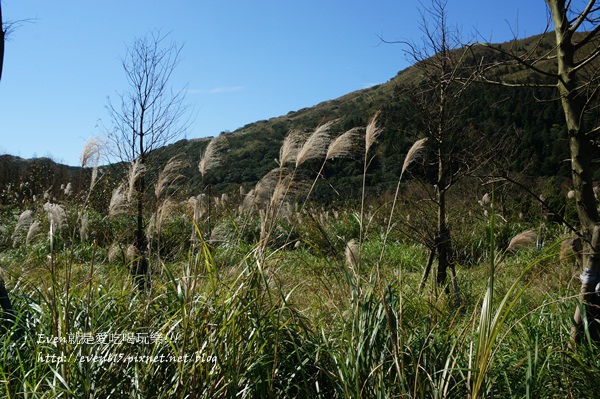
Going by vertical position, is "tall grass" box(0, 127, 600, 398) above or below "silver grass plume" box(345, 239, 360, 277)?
below

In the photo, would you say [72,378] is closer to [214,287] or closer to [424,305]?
[214,287]

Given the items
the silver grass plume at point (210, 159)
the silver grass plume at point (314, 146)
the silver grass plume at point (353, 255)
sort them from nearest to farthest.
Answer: the silver grass plume at point (314, 146) < the silver grass plume at point (353, 255) < the silver grass plume at point (210, 159)

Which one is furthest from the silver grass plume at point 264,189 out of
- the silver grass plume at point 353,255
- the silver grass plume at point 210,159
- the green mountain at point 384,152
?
the green mountain at point 384,152

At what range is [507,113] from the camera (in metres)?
24.3

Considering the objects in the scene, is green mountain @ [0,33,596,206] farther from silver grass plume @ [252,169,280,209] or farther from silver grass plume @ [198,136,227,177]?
silver grass plume @ [252,169,280,209]

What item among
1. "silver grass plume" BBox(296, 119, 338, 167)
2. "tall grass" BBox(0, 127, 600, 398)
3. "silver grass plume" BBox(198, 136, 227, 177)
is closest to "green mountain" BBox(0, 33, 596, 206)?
"silver grass plume" BBox(198, 136, 227, 177)

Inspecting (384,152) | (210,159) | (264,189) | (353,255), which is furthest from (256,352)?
(384,152)

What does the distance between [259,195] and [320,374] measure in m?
1.23

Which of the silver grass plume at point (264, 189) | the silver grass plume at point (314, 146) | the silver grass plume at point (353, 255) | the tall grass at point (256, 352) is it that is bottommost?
the tall grass at point (256, 352)

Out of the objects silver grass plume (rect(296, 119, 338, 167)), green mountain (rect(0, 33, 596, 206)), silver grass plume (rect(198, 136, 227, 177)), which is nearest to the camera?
silver grass plume (rect(296, 119, 338, 167))

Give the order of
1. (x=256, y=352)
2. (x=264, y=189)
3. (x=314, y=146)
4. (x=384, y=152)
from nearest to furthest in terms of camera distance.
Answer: (x=256, y=352) → (x=314, y=146) → (x=264, y=189) → (x=384, y=152)

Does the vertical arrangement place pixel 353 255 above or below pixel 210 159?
below

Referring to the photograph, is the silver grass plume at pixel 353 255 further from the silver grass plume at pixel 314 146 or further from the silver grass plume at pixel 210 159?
the silver grass plume at pixel 210 159

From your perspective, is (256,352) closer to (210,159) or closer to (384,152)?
(210,159)
